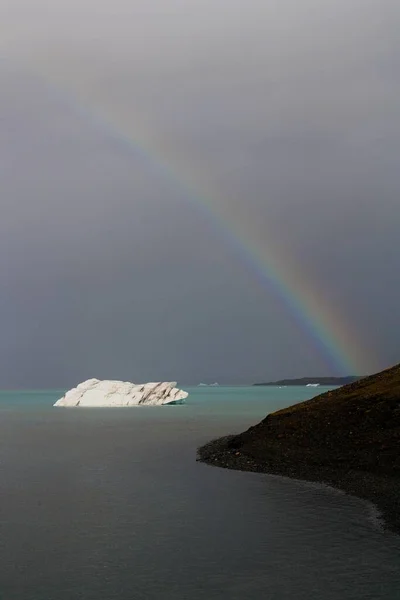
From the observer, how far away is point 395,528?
33.1 m

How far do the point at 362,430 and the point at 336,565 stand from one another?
3670 cm

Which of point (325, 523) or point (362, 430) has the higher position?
point (362, 430)

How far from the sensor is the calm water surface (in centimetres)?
2483

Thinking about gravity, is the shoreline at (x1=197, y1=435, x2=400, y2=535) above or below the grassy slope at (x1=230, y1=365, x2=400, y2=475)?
below

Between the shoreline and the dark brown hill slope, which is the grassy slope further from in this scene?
the shoreline

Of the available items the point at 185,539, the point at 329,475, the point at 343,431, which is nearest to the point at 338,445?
the point at 343,431

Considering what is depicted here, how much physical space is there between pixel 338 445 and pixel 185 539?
104ft

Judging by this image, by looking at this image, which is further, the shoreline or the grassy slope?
the grassy slope

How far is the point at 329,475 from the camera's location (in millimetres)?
51531

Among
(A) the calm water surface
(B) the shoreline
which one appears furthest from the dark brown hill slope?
(A) the calm water surface

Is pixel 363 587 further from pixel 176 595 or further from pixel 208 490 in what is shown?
pixel 208 490

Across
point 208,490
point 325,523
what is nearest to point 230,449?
Result: point 208,490

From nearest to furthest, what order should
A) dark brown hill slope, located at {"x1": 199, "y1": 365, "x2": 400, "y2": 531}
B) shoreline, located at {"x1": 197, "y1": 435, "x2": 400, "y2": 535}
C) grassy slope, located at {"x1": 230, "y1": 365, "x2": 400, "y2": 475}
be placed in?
shoreline, located at {"x1": 197, "y1": 435, "x2": 400, "y2": 535} < dark brown hill slope, located at {"x1": 199, "y1": 365, "x2": 400, "y2": 531} < grassy slope, located at {"x1": 230, "y1": 365, "x2": 400, "y2": 475}

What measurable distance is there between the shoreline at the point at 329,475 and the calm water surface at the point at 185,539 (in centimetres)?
144
